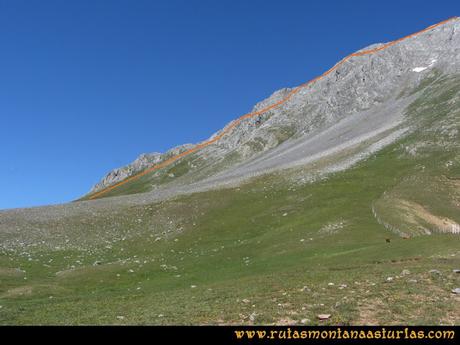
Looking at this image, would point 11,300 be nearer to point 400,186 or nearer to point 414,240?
point 414,240

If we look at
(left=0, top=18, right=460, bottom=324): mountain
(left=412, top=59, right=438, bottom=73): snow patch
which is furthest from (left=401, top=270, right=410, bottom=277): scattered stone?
(left=412, top=59, right=438, bottom=73): snow patch

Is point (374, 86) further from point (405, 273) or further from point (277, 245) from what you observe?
point (405, 273)

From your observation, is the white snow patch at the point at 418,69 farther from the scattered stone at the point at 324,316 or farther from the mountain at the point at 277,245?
the scattered stone at the point at 324,316

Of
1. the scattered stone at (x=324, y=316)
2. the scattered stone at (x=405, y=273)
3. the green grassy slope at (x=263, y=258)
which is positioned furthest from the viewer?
the scattered stone at (x=405, y=273)

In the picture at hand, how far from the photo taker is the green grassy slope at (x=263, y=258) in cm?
2145

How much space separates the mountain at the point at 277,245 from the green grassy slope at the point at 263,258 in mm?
171

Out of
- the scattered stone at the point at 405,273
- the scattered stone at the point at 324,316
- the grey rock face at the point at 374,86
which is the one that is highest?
the grey rock face at the point at 374,86

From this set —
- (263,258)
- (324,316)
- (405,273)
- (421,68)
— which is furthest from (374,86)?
(324,316)

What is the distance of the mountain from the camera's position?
22.1 meters

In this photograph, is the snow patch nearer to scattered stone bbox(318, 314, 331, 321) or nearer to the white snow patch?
the white snow patch

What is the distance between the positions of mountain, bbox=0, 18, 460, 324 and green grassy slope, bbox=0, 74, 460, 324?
0.56ft

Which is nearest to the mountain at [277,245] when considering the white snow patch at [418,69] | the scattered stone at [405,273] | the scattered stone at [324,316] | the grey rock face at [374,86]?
the scattered stone at [405,273]

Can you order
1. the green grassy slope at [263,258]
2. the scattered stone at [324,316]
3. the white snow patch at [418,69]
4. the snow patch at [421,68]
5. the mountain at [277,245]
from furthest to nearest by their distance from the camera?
the white snow patch at [418,69] → the snow patch at [421,68] → the mountain at [277,245] → the green grassy slope at [263,258] → the scattered stone at [324,316]

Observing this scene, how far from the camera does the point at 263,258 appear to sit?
4672cm
